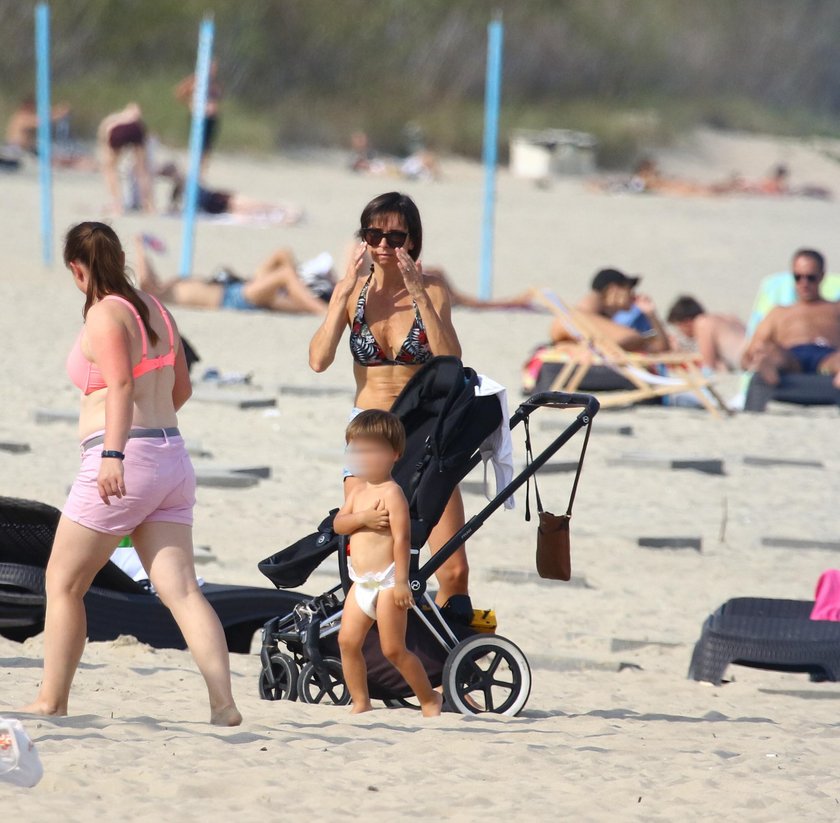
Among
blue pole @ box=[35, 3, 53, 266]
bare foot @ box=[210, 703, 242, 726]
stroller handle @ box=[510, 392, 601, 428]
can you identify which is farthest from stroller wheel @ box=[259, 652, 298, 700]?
blue pole @ box=[35, 3, 53, 266]

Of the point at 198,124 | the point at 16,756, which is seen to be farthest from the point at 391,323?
the point at 198,124

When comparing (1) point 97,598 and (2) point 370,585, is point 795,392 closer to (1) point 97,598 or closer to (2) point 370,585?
(1) point 97,598

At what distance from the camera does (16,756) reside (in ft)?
10.8

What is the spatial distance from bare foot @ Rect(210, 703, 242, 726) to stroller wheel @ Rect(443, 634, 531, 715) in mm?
679

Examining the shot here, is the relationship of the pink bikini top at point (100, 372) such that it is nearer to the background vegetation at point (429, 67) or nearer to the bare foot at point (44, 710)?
the bare foot at point (44, 710)

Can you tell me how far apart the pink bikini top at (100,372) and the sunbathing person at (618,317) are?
687cm

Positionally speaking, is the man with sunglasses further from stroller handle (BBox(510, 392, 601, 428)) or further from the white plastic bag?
the white plastic bag

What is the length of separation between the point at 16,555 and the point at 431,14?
3720 centimetres

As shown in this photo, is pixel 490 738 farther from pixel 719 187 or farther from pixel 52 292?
pixel 719 187

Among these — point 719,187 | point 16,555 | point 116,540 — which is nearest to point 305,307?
point 16,555

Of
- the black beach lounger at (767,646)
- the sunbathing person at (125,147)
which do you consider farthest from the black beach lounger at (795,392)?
the sunbathing person at (125,147)

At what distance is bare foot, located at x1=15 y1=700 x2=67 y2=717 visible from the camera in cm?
412

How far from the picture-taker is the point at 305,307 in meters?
14.4

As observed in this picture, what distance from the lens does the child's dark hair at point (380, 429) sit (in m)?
4.47
